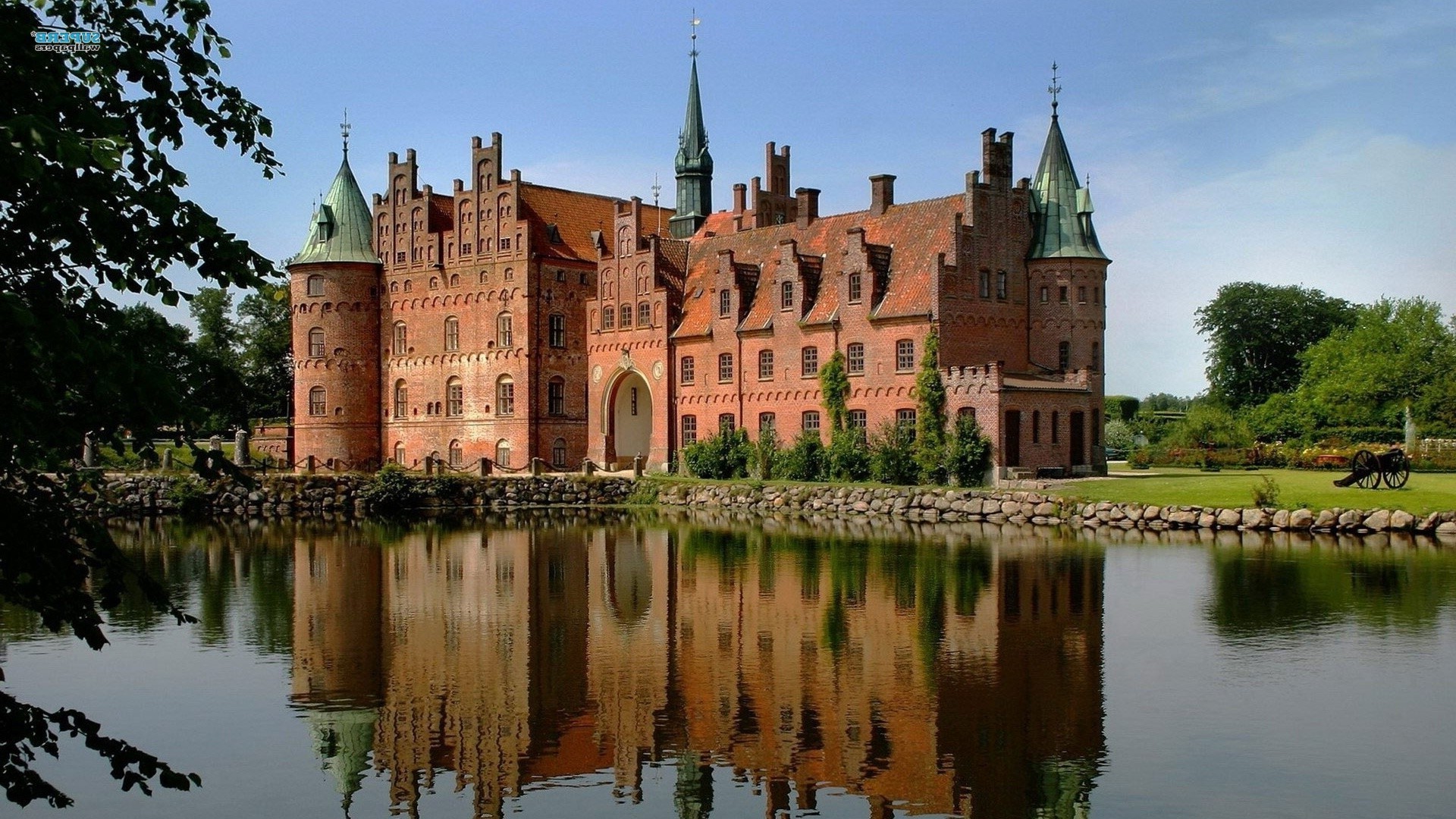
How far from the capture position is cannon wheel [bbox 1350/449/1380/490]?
116 ft

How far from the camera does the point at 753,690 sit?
15406 mm

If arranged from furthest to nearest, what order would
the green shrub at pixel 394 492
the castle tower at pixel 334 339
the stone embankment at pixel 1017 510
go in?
1. the castle tower at pixel 334 339
2. the green shrub at pixel 394 492
3. the stone embankment at pixel 1017 510

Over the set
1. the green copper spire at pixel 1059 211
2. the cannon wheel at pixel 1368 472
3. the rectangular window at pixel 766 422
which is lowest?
the cannon wheel at pixel 1368 472

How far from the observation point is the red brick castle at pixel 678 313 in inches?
1783

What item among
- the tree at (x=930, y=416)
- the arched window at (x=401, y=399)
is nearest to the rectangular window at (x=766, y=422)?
the tree at (x=930, y=416)

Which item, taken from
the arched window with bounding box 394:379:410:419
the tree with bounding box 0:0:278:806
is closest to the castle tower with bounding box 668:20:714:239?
the arched window with bounding box 394:379:410:419

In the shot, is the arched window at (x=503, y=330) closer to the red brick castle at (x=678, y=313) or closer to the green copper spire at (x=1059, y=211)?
the red brick castle at (x=678, y=313)

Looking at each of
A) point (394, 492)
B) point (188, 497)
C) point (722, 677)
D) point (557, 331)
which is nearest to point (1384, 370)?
point (557, 331)

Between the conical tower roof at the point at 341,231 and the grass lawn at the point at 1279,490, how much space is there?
32581 millimetres

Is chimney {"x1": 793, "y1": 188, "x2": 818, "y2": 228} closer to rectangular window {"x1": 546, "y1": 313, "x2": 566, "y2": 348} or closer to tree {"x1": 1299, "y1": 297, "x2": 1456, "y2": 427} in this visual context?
rectangular window {"x1": 546, "y1": 313, "x2": 566, "y2": 348}

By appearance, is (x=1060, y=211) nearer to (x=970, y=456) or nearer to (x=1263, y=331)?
(x=970, y=456)

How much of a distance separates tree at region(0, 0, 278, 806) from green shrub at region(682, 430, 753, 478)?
1612 inches

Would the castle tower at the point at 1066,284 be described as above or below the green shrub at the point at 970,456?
above

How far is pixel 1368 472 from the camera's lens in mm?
35469
